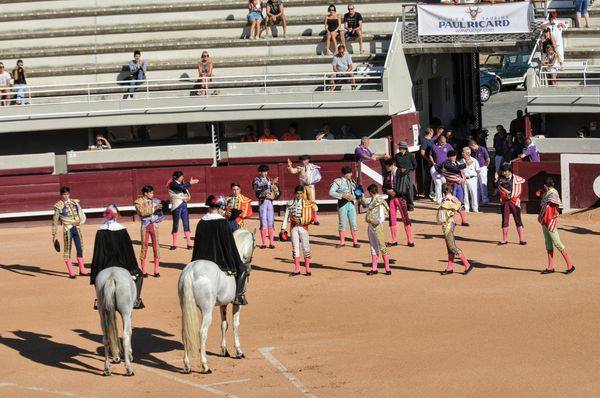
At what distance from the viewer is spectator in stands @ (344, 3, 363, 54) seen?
Answer: 33125 mm

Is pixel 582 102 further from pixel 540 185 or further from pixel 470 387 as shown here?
pixel 470 387

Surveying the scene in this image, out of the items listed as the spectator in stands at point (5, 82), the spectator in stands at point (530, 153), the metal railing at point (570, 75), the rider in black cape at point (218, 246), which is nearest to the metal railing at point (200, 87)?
the spectator in stands at point (5, 82)

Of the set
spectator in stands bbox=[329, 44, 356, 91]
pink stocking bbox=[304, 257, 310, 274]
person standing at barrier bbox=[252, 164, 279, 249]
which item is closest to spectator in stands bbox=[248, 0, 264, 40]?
spectator in stands bbox=[329, 44, 356, 91]

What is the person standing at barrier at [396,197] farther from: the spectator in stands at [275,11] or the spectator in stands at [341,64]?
the spectator in stands at [275,11]

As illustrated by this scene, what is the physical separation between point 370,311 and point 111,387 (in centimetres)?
524

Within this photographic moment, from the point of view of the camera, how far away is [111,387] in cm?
1493

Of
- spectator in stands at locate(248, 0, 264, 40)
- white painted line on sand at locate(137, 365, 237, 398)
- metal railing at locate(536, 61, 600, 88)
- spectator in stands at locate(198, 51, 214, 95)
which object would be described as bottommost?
white painted line on sand at locate(137, 365, 237, 398)

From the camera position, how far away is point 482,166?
28.7 meters

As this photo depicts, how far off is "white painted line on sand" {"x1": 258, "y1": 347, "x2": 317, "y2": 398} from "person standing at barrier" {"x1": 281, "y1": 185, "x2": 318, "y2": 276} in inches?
201

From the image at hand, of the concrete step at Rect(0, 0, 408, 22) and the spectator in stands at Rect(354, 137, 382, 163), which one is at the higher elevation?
the concrete step at Rect(0, 0, 408, 22)

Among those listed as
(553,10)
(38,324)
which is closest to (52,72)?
(553,10)

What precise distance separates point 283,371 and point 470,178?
13161 mm

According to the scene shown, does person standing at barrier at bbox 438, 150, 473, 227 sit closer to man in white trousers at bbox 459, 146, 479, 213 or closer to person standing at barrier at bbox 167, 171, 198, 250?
man in white trousers at bbox 459, 146, 479, 213

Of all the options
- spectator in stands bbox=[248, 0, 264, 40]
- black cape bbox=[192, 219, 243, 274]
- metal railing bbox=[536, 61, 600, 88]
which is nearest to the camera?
black cape bbox=[192, 219, 243, 274]
